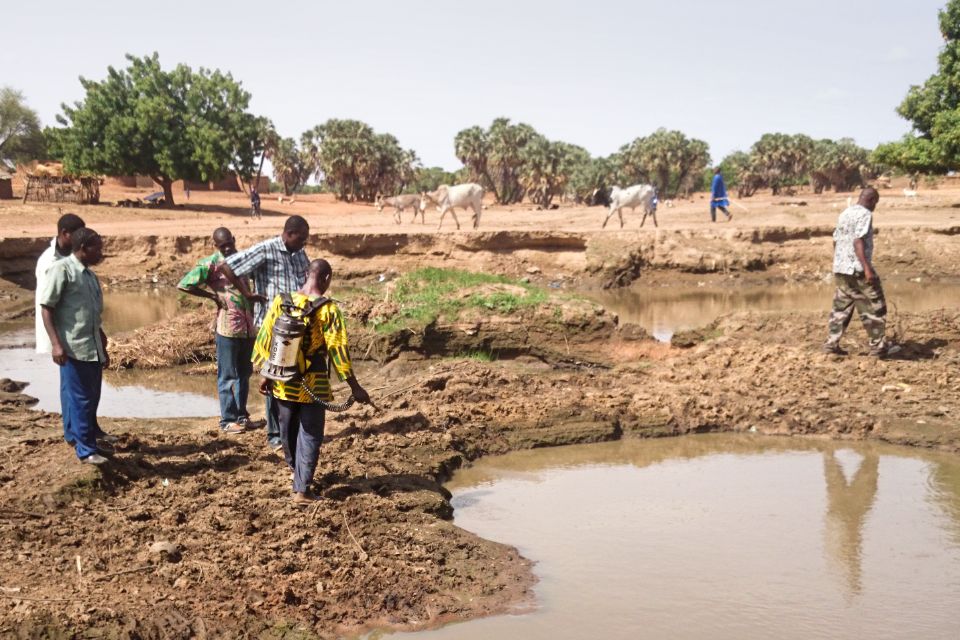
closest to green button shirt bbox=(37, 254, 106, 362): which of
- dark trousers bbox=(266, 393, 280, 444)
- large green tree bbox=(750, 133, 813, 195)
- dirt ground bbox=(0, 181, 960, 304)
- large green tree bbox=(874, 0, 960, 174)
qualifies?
dark trousers bbox=(266, 393, 280, 444)

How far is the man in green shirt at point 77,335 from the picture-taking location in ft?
17.2

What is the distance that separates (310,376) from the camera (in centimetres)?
521

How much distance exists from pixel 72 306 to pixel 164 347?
5.75 m

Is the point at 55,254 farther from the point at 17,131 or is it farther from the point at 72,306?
the point at 17,131

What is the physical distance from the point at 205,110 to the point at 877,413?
111ft

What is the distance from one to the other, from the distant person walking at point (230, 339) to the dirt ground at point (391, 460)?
28cm

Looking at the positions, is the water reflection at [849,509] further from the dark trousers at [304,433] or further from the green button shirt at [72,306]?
the green button shirt at [72,306]

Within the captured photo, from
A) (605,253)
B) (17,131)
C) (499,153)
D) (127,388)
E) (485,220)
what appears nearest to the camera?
(127,388)

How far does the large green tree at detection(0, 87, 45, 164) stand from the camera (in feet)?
143

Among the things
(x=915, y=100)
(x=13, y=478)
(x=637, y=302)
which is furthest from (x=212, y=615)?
(x=915, y=100)

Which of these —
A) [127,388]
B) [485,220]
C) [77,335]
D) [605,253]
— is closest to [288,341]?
[77,335]

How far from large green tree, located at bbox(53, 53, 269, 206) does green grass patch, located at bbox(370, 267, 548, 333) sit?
25.1 m

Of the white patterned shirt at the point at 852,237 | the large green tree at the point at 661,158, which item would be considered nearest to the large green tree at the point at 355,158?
the large green tree at the point at 661,158

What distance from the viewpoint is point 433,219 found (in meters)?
29.3
